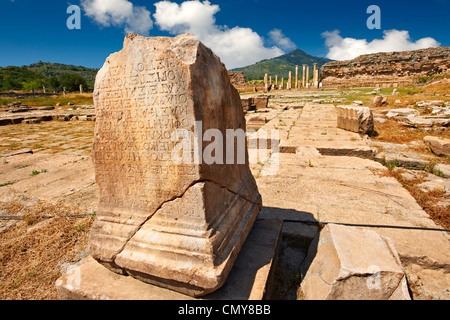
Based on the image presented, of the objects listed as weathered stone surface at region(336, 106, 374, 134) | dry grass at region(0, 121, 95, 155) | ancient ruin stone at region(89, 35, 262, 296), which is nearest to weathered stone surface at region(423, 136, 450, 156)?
weathered stone surface at region(336, 106, 374, 134)

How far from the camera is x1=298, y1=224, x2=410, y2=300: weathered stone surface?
1368 mm

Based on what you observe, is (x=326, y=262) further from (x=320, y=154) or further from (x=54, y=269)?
(x=320, y=154)

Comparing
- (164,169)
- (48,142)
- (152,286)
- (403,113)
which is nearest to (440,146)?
(403,113)

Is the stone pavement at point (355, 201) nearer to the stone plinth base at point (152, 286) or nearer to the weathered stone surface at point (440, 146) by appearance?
the stone plinth base at point (152, 286)

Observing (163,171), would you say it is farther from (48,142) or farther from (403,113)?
(403,113)

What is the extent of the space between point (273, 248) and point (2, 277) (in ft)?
7.35

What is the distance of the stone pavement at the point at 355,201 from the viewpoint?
1.80 m

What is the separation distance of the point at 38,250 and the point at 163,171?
1712 mm

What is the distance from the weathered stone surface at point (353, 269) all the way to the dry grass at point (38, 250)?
189 cm

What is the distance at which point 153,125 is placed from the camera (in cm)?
152

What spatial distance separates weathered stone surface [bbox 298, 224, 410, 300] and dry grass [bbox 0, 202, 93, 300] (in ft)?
6.21

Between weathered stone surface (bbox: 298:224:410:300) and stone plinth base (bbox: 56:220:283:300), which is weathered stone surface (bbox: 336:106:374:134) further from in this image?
stone plinth base (bbox: 56:220:283:300)

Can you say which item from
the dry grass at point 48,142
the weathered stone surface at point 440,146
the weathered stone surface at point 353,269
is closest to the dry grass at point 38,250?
the weathered stone surface at point 353,269

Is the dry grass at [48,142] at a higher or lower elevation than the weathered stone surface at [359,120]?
lower
